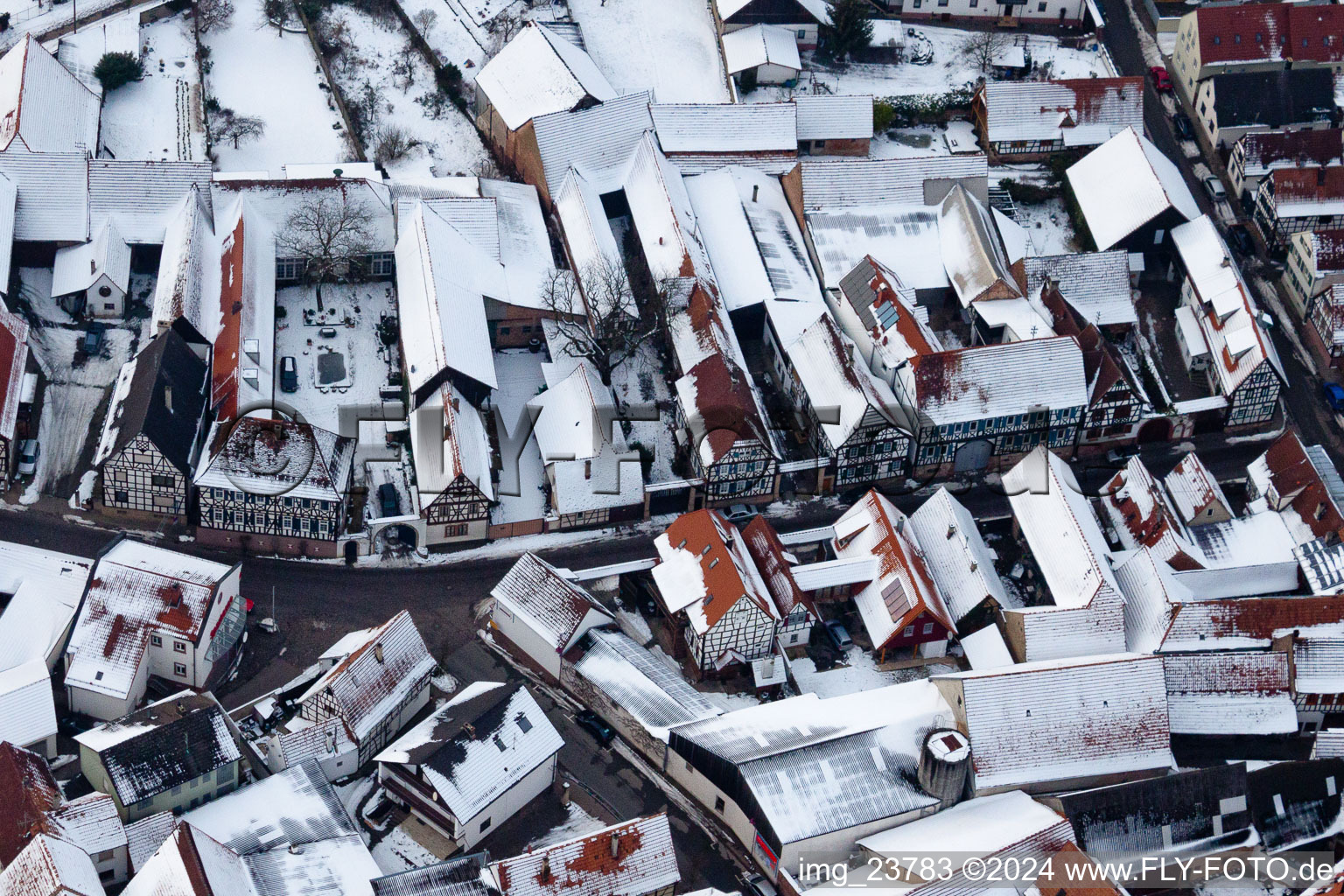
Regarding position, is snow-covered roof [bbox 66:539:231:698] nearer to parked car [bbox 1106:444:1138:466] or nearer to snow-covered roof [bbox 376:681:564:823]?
snow-covered roof [bbox 376:681:564:823]

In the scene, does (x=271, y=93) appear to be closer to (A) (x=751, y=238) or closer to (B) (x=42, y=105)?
(B) (x=42, y=105)

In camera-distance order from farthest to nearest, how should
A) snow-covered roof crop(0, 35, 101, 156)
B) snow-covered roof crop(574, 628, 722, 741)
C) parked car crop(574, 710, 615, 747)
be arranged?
snow-covered roof crop(0, 35, 101, 156)
parked car crop(574, 710, 615, 747)
snow-covered roof crop(574, 628, 722, 741)

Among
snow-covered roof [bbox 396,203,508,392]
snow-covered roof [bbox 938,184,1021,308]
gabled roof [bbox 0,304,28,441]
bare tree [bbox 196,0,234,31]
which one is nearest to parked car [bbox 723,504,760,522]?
snow-covered roof [bbox 396,203,508,392]

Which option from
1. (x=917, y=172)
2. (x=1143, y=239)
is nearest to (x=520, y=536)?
(x=917, y=172)

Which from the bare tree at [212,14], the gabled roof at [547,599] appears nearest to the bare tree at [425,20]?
the bare tree at [212,14]

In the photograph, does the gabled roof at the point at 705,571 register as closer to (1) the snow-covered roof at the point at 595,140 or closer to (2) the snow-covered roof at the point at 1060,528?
(2) the snow-covered roof at the point at 1060,528

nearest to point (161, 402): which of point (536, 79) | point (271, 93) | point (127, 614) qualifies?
point (127, 614)
